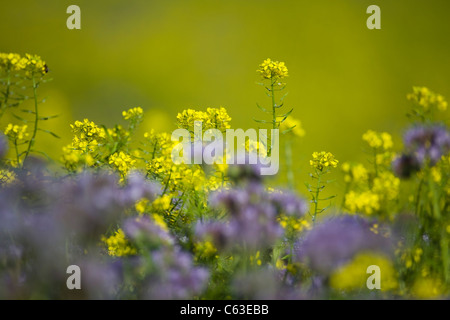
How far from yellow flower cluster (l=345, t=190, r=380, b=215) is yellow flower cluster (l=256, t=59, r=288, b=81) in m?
0.35

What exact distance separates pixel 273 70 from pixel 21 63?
46 centimetres

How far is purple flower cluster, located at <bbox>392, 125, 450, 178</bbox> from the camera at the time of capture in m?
0.64

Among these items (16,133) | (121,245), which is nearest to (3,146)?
(16,133)

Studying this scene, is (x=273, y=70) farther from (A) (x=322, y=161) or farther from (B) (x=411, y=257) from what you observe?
(B) (x=411, y=257)

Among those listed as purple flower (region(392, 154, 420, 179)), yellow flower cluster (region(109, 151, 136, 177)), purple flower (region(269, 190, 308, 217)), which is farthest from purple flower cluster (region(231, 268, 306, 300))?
yellow flower cluster (region(109, 151, 136, 177))

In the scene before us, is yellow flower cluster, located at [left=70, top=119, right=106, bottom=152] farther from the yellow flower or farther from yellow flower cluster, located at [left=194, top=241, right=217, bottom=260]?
the yellow flower

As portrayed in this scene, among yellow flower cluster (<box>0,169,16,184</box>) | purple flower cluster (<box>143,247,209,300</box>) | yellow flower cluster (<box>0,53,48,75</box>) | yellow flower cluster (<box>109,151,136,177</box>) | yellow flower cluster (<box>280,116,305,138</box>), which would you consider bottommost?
purple flower cluster (<box>143,247,209,300</box>)

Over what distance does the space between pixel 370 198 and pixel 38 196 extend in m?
0.46

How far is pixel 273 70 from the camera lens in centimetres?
93

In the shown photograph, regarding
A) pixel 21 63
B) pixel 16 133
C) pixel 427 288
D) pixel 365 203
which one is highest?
pixel 21 63

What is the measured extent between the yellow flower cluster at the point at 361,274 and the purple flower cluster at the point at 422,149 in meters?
0.14

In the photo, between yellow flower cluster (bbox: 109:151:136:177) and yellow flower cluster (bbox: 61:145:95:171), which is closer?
yellow flower cluster (bbox: 61:145:95:171)

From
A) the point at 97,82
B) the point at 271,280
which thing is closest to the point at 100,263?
the point at 271,280
